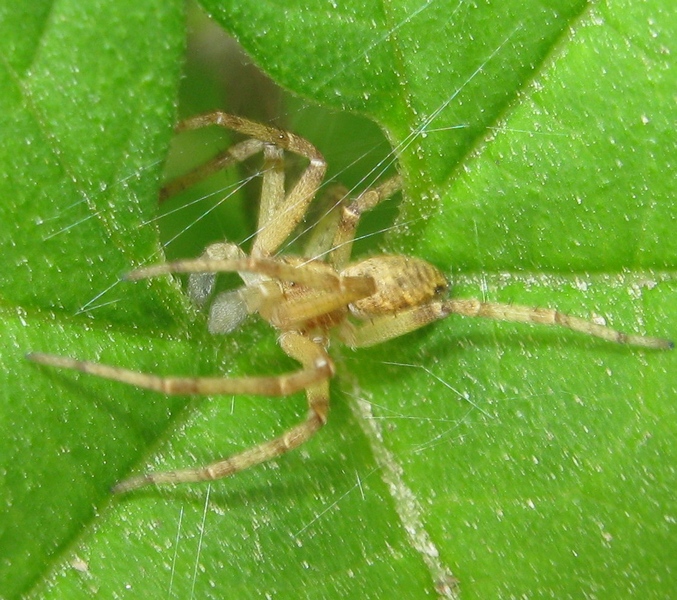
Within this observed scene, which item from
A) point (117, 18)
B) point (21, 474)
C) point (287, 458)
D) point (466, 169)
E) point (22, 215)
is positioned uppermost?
point (117, 18)

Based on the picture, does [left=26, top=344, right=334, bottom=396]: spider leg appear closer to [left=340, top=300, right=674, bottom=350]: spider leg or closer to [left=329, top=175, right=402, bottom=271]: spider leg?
[left=340, top=300, right=674, bottom=350]: spider leg

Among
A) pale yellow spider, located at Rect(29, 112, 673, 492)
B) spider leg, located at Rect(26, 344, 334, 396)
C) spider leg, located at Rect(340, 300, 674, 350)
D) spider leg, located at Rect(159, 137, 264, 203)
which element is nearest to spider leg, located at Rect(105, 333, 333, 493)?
pale yellow spider, located at Rect(29, 112, 673, 492)

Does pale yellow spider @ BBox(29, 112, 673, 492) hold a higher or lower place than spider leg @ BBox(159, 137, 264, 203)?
lower

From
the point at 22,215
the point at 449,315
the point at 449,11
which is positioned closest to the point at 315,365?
the point at 449,315

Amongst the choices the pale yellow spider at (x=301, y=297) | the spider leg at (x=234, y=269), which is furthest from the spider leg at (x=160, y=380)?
the spider leg at (x=234, y=269)

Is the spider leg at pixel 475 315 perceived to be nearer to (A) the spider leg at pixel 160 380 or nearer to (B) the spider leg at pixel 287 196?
(B) the spider leg at pixel 287 196

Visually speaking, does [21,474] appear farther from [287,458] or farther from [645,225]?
[645,225]

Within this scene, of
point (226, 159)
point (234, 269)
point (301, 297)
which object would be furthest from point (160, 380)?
point (226, 159)
